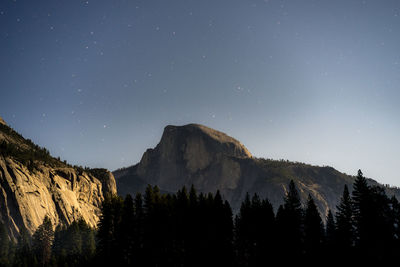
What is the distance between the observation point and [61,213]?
13512 centimetres

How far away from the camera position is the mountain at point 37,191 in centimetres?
11462

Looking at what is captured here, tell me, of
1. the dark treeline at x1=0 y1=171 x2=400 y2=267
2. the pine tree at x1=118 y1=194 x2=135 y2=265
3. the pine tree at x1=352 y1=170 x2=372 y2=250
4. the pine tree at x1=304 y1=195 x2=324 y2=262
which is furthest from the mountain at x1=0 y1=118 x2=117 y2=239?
the pine tree at x1=352 y1=170 x2=372 y2=250

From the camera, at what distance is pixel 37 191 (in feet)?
422

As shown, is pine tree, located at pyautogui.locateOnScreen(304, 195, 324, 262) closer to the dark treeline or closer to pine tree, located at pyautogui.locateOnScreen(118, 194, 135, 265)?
the dark treeline

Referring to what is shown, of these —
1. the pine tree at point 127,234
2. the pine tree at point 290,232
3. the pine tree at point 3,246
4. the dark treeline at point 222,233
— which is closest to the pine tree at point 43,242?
the pine tree at point 3,246

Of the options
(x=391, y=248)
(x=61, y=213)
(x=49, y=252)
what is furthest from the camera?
(x=61, y=213)

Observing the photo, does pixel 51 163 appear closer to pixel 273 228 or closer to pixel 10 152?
pixel 10 152

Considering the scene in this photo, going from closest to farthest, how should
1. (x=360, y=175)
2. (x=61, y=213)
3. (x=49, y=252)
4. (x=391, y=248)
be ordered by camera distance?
1. (x=391, y=248)
2. (x=360, y=175)
3. (x=49, y=252)
4. (x=61, y=213)

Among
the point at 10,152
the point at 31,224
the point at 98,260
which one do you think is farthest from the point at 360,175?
the point at 10,152

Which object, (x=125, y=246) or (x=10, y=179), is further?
(x=10, y=179)

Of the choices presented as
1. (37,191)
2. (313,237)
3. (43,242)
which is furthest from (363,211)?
(37,191)

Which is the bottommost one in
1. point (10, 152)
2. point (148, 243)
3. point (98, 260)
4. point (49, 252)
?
point (49, 252)

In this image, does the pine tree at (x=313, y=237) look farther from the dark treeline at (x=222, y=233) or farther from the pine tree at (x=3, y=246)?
the pine tree at (x=3, y=246)

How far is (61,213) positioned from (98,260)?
325 ft
